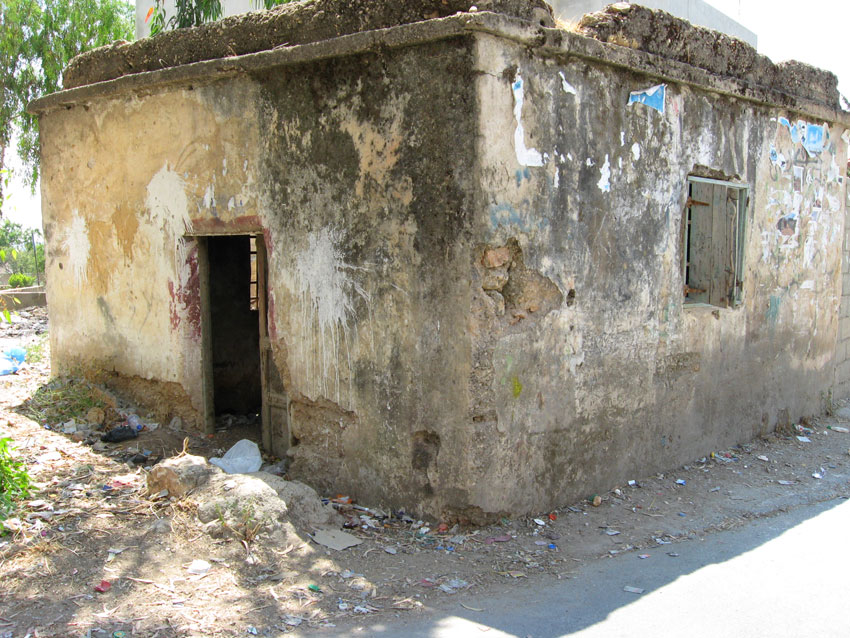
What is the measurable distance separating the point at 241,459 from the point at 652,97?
3.89 m

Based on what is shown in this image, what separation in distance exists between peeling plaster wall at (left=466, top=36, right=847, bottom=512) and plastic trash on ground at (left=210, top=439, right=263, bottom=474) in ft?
5.55

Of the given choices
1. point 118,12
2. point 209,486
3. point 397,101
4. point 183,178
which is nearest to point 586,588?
point 209,486

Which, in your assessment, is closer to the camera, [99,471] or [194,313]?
[99,471]

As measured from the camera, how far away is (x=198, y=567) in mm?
3637

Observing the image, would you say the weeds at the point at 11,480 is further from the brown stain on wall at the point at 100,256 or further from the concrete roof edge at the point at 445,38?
the concrete roof edge at the point at 445,38

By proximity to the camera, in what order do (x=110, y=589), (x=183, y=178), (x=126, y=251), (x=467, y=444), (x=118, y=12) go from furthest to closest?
(x=118, y=12) < (x=126, y=251) < (x=183, y=178) < (x=467, y=444) < (x=110, y=589)

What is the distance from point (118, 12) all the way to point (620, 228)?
16341 mm

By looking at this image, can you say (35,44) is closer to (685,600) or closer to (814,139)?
(814,139)

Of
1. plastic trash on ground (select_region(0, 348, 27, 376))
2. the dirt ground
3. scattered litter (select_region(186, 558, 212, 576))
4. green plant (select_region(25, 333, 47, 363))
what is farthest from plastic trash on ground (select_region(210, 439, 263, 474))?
green plant (select_region(25, 333, 47, 363))

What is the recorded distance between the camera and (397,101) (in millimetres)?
4234

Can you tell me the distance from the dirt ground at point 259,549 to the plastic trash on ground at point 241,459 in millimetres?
447

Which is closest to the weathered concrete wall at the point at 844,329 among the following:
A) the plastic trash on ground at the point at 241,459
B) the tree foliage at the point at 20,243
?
the plastic trash on ground at the point at 241,459

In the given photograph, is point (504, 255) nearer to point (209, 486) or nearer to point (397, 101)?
point (397, 101)

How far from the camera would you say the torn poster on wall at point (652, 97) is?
16.3 ft
